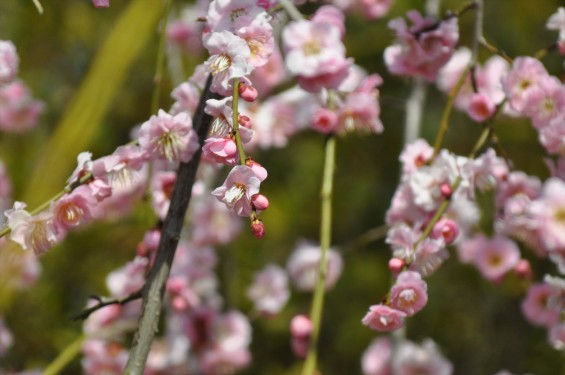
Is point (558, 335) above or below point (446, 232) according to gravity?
below

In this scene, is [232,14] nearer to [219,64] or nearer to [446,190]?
[219,64]

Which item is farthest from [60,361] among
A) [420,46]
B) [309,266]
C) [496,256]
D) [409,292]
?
[309,266]

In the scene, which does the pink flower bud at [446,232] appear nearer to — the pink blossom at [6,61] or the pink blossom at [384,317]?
the pink blossom at [384,317]

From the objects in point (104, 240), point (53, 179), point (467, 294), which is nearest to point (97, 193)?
point (53, 179)

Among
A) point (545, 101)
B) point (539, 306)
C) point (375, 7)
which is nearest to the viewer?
point (545, 101)

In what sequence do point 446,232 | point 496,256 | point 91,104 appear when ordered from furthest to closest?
1. point 496,256
2. point 446,232
3. point 91,104

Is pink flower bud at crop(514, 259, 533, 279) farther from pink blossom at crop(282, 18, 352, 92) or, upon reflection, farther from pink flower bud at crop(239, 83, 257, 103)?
pink flower bud at crop(239, 83, 257, 103)
